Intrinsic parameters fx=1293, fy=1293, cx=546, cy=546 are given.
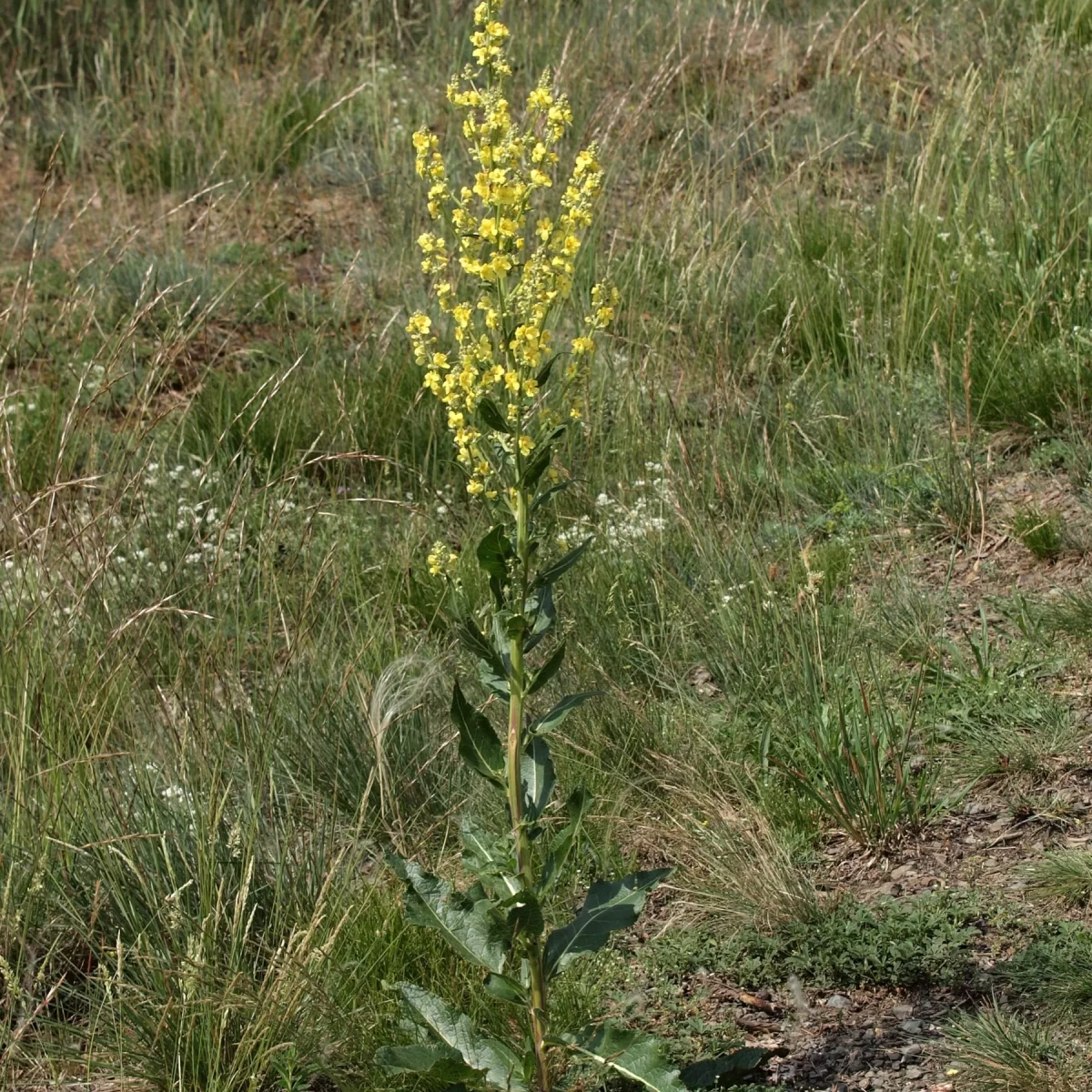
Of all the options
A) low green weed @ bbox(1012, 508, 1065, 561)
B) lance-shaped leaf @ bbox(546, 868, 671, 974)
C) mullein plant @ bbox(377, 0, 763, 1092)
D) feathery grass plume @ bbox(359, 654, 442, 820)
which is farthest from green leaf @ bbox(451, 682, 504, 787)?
low green weed @ bbox(1012, 508, 1065, 561)

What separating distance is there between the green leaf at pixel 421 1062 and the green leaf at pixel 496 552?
734 mm

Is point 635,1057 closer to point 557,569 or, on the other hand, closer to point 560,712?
point 560,712

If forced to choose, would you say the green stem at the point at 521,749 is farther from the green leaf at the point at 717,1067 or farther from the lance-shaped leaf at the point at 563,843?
the green leaf at the point at 717,1067

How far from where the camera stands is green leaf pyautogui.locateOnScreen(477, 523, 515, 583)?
1.90 meters

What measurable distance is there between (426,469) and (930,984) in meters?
2.42

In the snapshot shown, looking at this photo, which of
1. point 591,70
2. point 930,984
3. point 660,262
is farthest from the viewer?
point 591,70

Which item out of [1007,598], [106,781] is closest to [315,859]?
[106,781]

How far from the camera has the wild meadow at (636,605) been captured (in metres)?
2.40

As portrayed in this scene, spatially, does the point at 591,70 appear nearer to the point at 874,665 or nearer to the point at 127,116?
the point at 127,116

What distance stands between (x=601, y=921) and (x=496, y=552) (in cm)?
62

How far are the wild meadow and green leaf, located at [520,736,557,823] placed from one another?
0.03 meters

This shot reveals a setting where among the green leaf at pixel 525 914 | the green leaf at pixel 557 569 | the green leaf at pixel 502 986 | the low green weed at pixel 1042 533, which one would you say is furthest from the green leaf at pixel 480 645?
the low green weed at pixel 1042 533

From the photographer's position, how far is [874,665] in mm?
3182

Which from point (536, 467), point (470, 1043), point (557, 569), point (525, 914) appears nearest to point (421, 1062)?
point (470, 1043)
